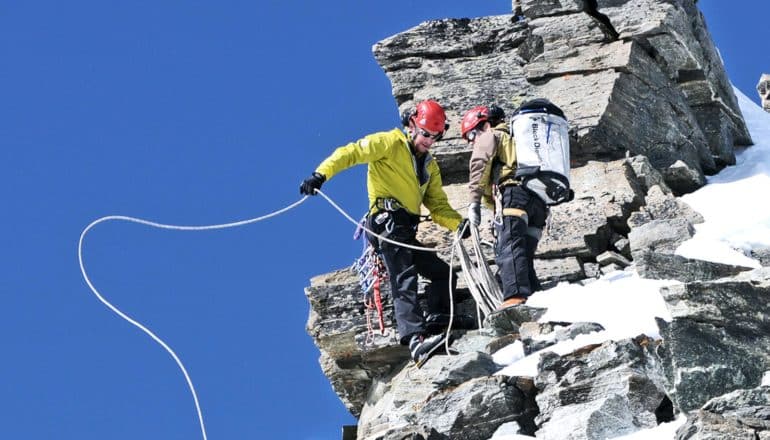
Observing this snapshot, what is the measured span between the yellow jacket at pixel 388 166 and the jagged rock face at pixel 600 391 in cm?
365

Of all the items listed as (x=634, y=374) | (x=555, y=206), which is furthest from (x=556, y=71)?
(x=634, y=374)

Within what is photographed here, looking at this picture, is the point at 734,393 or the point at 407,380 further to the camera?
the point at 407,380

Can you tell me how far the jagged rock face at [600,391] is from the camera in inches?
399

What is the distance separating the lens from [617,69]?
1775 centimetres

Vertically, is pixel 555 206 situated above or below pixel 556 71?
below

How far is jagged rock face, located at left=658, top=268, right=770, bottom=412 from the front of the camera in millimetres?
10148

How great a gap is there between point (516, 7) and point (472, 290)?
614 cm

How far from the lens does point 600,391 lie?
1056 cm

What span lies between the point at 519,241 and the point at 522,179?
64 centimetres

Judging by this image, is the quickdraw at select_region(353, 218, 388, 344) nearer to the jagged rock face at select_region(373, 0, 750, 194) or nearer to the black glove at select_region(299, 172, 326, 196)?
the black glove at select_region(299, 172, 326, 196)

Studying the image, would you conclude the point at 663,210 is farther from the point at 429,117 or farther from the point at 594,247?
the point at 429,117

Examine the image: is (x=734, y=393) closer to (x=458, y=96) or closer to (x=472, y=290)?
(x=472, y=290)

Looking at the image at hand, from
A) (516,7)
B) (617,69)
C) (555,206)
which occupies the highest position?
→ (516,7)

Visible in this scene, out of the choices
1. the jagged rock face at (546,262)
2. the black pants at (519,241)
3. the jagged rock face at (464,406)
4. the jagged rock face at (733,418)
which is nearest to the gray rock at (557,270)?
the jagged rock face at (546,262)
